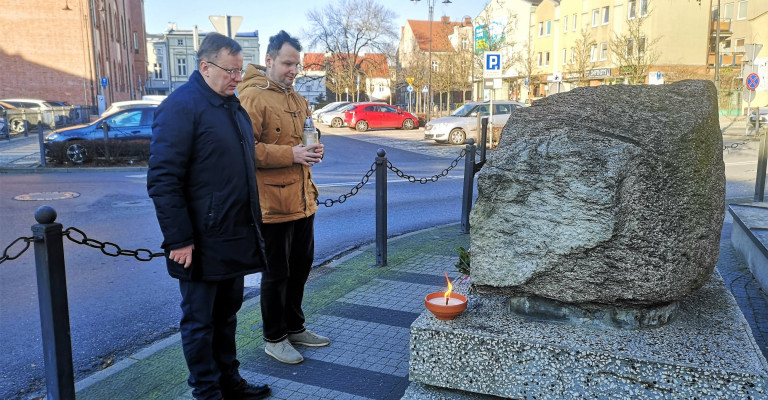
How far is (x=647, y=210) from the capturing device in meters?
2.54

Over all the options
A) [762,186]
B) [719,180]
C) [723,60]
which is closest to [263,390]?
[719,180]

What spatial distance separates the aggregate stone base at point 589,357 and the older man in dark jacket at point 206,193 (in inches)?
42.4

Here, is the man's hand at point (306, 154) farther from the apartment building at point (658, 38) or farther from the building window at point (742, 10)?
the building window at point (742, 10)

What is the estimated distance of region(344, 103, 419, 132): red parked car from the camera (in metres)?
32.4

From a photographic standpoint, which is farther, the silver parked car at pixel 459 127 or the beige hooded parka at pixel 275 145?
the silver parked car at pixel 459 127

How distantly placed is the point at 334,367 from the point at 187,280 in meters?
1.21

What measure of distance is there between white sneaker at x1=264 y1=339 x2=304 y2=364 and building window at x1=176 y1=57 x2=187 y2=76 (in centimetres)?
10164

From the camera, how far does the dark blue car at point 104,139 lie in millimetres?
15627

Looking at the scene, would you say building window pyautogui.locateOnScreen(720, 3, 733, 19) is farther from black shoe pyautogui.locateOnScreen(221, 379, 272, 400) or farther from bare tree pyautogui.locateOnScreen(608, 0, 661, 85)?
black shoe pyautogui.locateOnScreen(221, 379, 272, 400)

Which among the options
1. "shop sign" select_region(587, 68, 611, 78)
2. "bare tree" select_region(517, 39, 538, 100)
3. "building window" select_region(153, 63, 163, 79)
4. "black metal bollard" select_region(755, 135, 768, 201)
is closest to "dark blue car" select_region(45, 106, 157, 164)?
"black metal bollard" select_region(755, 135, 768, 201)

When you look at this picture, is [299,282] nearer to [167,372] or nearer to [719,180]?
[167,372]

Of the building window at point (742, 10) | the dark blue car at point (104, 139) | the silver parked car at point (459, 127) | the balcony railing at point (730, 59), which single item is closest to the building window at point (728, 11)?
the building window at point (742, 10)

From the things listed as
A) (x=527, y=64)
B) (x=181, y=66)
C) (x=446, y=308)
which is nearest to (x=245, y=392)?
(x=446, y=308)

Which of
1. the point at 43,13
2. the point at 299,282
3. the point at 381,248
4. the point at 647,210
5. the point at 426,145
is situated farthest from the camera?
the point at 43,13
